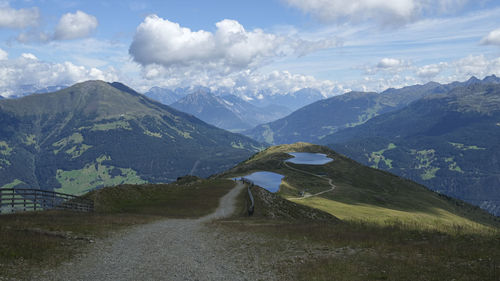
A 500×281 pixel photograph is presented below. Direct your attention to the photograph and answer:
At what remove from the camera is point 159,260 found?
2098 centimetres

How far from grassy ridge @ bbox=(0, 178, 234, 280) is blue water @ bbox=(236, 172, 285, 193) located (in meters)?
48.4

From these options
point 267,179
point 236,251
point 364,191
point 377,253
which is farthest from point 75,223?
point 364,191

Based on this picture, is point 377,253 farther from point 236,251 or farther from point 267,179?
point 267,179

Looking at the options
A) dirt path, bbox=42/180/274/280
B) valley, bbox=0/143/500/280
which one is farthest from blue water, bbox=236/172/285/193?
dirt path, bbox=42/180/274/280

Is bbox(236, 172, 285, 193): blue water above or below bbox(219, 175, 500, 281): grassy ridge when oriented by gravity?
below

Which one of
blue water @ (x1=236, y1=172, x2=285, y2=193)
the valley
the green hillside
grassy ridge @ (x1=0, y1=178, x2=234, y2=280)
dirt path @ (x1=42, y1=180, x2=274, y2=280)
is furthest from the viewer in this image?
blue water @ (x1=236, y1=172, x2=285, y2=193)

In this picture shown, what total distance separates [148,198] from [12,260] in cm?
4274

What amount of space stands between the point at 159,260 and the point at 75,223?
13.8m

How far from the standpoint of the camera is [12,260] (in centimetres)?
1831

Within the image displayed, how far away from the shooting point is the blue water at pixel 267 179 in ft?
370

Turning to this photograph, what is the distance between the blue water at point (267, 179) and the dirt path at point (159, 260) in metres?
80.3

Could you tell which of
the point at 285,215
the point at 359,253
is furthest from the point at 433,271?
the point at 285,215

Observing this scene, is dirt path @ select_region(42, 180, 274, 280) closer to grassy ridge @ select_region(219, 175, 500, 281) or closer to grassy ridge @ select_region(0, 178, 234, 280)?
grassy ridge @ select_region(0, 178, 234, 280)

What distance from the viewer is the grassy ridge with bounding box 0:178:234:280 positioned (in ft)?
63.2
